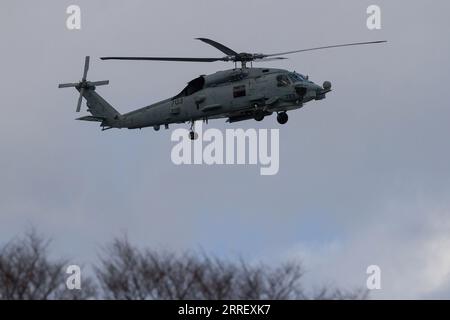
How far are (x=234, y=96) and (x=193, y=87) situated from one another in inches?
122

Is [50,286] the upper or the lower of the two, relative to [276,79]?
lower

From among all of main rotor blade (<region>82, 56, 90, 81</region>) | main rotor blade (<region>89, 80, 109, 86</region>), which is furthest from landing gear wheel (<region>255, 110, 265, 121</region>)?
main rotor blade (<region>82, 56, 90, 81</region>)

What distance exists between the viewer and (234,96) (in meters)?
88.9

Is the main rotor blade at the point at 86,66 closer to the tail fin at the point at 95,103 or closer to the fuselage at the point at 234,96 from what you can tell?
the tail fin at the point at 95,103

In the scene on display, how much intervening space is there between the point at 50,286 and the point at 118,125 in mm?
28256

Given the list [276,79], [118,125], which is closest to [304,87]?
[276,79]

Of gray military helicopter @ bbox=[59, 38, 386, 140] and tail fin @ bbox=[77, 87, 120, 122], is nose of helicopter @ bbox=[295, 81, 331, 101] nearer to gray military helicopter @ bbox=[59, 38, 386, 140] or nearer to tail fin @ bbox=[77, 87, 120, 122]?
gray military helicopter @ bbox=[59, 38, 386, 140]

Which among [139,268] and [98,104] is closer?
[139,268]

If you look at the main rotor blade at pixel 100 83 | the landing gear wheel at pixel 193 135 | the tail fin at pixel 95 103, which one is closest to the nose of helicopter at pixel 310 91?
the landing gear wheel at pixel 193 135

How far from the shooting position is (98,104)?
97812 mm

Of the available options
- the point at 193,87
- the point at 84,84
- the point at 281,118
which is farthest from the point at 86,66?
the point at 281,118
